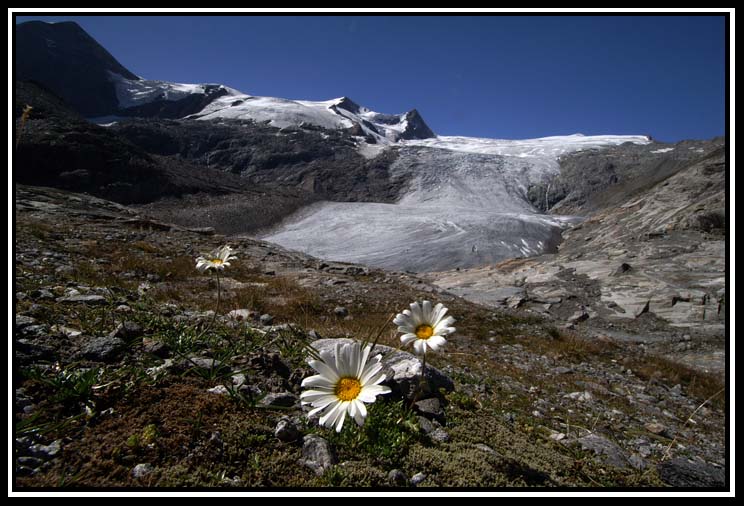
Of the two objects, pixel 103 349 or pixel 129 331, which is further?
pixel 129 331

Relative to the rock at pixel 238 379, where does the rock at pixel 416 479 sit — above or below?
below

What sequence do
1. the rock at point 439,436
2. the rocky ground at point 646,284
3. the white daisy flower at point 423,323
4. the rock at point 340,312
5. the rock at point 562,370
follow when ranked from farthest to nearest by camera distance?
the rocky ground at point 646,284, the rock at point 340,312, the rock at point 562,370, the rock at point 439,436, the white daisy flower at point 423,323

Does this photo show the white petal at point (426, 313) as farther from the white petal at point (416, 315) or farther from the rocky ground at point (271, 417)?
the rocky ground at point (271, 417)

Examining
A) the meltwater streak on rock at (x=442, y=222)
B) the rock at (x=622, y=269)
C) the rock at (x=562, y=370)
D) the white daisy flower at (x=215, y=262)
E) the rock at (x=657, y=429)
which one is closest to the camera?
the white daisy flower at (x=215, y=262)

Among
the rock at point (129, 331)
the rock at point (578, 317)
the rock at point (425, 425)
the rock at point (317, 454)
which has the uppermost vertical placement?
the rock at point (129, 331)

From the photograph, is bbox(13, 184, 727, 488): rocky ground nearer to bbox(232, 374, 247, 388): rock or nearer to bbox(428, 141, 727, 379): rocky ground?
bbox(232, 374, 247, 388): rock

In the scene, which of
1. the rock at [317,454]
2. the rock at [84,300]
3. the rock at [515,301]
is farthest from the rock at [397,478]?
the rock at [515,301]

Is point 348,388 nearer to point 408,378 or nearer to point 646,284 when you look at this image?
point 408,378

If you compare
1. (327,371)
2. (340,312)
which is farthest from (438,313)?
(340,312)

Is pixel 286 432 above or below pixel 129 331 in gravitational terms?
below
